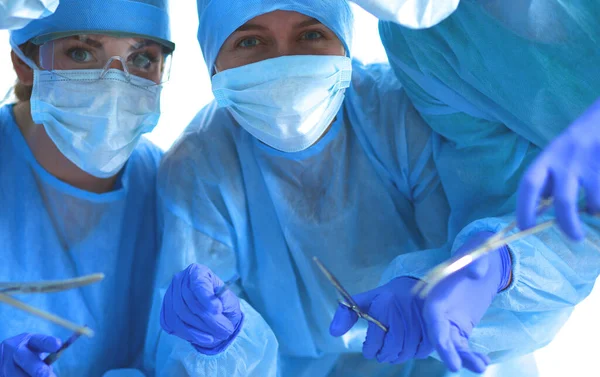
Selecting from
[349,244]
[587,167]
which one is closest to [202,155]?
[349,244]

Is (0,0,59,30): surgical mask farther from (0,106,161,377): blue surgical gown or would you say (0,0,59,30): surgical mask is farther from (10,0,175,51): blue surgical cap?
(0,106,161,377): blue surgical gown

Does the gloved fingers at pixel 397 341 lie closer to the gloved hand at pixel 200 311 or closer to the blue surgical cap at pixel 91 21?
the gloved hand at pixel 200 311

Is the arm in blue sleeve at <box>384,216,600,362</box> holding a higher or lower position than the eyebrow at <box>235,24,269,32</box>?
lower

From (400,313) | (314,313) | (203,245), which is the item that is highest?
(400,313)

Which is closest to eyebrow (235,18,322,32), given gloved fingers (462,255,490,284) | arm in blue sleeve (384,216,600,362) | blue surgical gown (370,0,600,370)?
blue surgical gown (370,0,600,370)

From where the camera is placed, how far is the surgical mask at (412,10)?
1.20 m

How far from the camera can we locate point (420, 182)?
1678 millimetres

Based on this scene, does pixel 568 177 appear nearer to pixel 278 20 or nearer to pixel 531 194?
pixel 531 194

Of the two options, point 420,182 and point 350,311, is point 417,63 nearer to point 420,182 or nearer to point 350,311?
point 420,182

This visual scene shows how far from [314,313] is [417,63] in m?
0.67

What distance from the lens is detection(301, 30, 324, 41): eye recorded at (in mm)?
1594

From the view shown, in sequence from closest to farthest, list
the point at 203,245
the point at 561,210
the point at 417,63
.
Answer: the point at 561,210
the point at 417,63
the point at 203,245

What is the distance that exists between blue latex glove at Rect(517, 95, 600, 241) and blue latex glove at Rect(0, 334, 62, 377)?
98 cm

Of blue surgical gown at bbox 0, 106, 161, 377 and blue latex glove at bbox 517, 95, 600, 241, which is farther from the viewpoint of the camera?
blue surgical gown at bbox 0, 106, 161, 377
